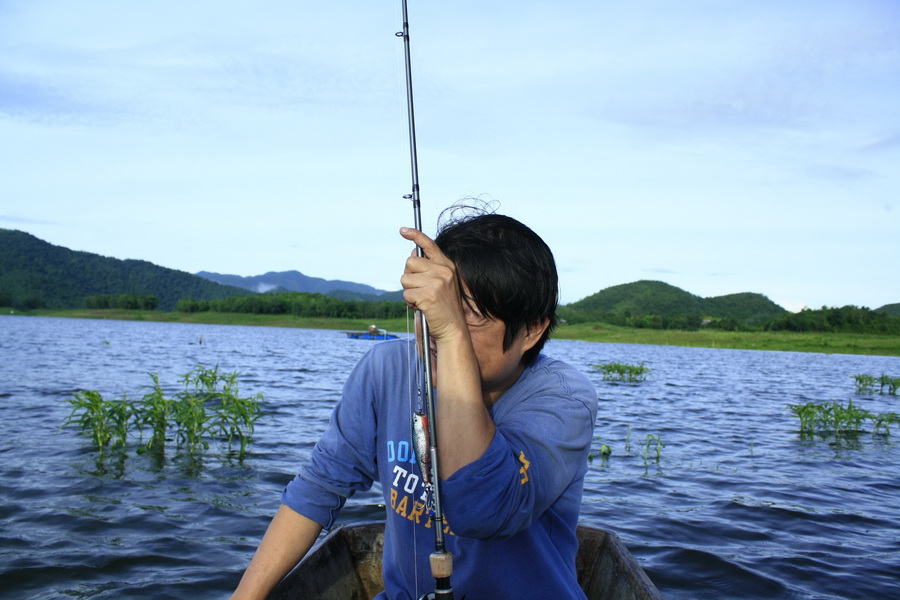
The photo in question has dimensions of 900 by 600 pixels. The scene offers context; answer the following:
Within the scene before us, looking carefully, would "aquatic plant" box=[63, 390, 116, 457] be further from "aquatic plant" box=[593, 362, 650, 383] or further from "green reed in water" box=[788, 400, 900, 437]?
"aquatic plant" box=[593, 362, 650, 383]

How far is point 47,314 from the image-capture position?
147750mm

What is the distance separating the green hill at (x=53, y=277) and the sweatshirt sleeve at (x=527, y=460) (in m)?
179

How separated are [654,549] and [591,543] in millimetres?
3243

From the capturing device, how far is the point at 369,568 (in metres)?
4.57

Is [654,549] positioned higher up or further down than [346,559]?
further down

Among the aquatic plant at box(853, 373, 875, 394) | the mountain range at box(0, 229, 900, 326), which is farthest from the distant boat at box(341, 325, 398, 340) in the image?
the mountain range at box(0, 229, 900, 326)

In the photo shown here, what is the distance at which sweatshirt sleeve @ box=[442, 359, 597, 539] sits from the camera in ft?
6.15

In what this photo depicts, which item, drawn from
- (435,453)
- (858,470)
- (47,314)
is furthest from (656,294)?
(435,453)

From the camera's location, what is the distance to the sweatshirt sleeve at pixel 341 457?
2754 millimetres

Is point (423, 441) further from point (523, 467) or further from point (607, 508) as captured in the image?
point (607, 508)

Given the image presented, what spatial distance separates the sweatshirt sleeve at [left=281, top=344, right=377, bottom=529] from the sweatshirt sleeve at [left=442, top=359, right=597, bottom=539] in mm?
597

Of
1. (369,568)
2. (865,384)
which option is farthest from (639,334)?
(369,568)

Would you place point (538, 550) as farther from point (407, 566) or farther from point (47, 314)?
point (47, 314)

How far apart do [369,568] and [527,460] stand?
3012mm
